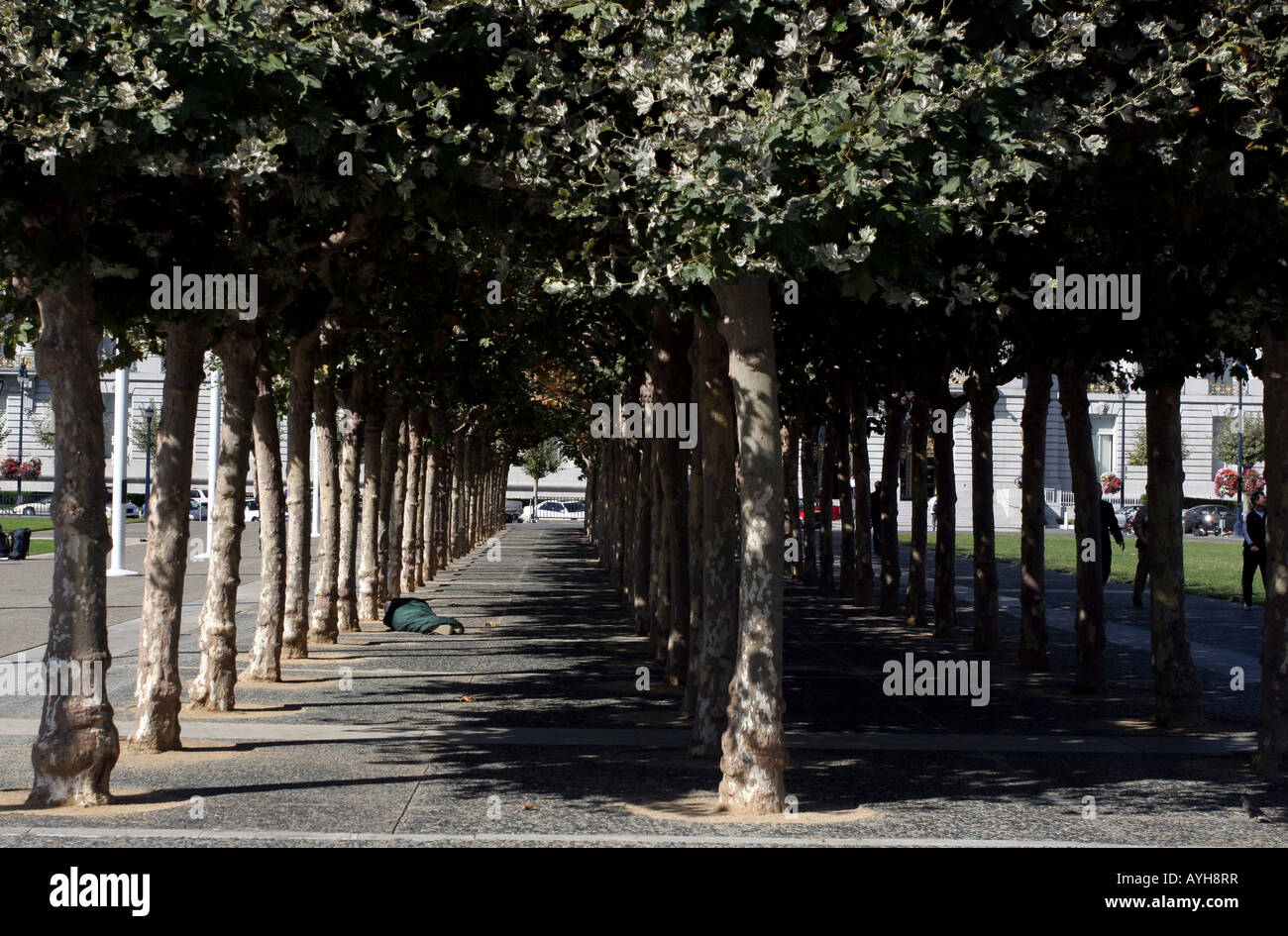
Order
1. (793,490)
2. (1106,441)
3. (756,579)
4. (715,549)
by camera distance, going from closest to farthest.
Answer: (756,579) < (715,549) < (793,490) < (1106,441)

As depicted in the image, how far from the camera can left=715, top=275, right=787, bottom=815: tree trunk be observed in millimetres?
9438

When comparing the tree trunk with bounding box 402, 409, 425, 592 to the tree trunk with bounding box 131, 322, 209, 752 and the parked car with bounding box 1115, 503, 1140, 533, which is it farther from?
the parked car with bounding box 1115, 503, 1140, 533

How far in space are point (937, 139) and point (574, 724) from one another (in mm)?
6825

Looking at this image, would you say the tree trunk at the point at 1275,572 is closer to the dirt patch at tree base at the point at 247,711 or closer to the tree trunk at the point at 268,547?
the dirt patch at tree base at the point at 247,711

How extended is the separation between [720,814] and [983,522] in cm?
1017

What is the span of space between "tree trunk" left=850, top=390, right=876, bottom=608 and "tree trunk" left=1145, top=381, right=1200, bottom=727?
532 inches

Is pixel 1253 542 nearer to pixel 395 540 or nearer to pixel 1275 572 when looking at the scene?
pixel 1275 572

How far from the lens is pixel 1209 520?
7388cm

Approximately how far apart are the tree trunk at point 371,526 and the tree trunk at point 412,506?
19.0 feet

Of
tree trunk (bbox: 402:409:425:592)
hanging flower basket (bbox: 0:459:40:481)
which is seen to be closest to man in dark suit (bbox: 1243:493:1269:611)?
tree trunk (bbox: 402:409:425:592)

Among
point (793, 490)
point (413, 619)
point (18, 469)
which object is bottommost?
point (413, 619)

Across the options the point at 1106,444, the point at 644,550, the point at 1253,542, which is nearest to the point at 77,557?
the point at 644,550

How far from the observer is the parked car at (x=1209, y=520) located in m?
73.8

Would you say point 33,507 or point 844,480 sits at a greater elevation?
point 844,480
